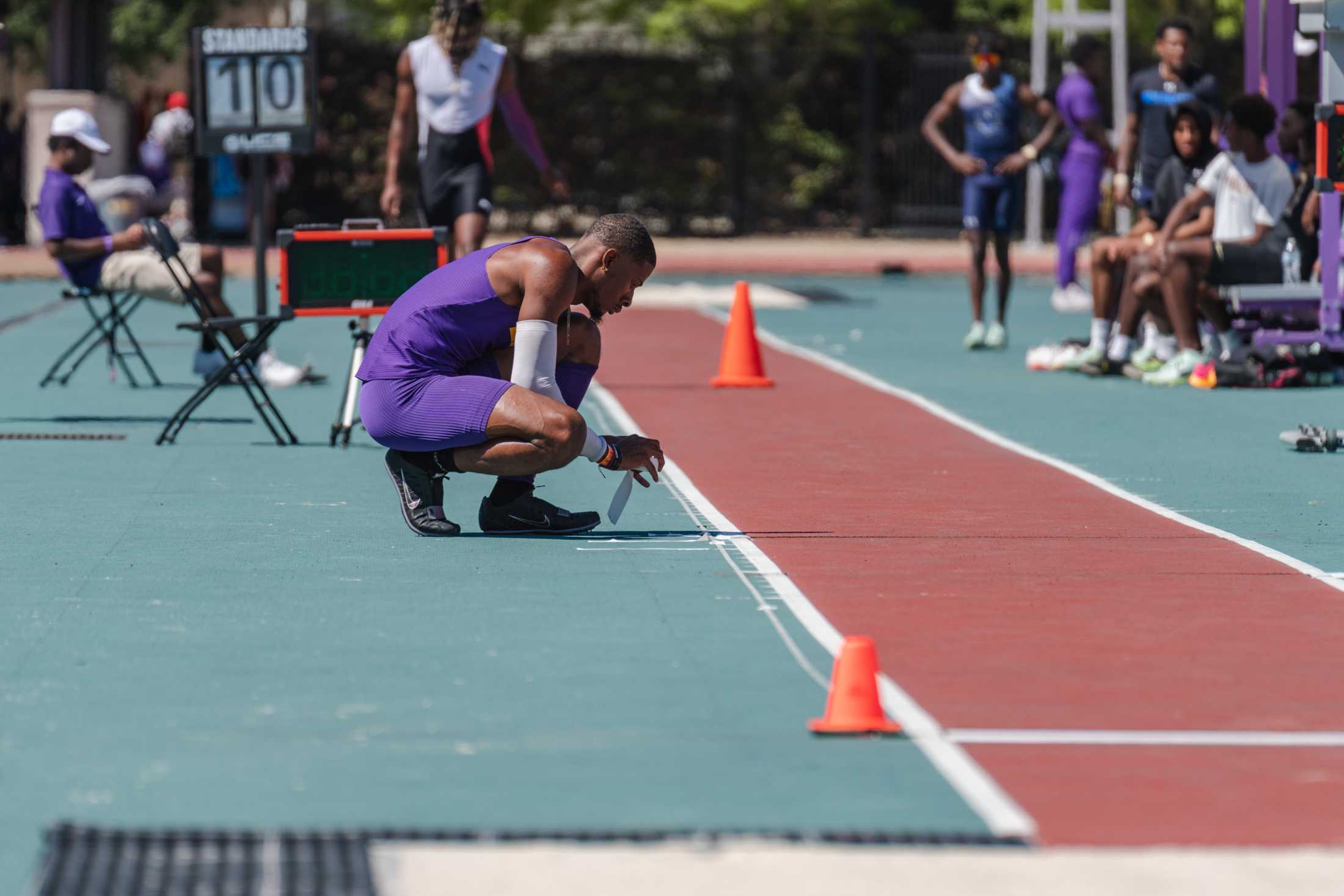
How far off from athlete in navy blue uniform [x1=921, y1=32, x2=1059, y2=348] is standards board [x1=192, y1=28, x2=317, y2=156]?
491 centimetres

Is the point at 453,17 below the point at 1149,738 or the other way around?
the other way around

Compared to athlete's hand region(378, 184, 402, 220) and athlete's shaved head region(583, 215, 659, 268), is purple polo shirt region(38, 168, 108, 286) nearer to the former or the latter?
athlete's hand region(378, 184, 402, 220)

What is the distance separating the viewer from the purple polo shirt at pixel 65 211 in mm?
14070

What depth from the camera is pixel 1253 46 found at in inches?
725

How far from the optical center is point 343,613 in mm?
7551

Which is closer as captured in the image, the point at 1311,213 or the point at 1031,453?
the point at 1031,453

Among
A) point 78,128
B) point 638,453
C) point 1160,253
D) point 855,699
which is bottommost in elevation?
point 855,699

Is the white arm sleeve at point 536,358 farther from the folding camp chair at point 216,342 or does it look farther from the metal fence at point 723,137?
the metal fence at point 723,137

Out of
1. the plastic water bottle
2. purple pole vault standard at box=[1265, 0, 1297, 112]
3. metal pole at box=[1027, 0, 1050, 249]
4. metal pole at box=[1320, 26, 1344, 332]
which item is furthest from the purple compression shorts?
metal pole at box=[1027, 0, 1050, 249]

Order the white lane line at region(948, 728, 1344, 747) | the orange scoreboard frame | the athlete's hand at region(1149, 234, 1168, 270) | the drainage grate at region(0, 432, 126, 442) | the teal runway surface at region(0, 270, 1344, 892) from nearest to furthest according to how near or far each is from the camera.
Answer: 1. the teal runway surface at region(0, 270, 1344, 892)
2. the white lane line at region(948, 728, 1344, 747)
3. the orange scoreboard frame
4. the drainage grate at region(0, 432, 126, 442)
5. the athlete's hand at region(1149, 234, 1168, 270)

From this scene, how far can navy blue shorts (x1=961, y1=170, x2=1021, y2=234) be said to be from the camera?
721 inches

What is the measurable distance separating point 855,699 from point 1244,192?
10147 millimetres

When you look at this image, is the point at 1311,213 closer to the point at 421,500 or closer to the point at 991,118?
the point at 991,118

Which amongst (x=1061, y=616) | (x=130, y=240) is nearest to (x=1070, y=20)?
(x=130, y=240)
